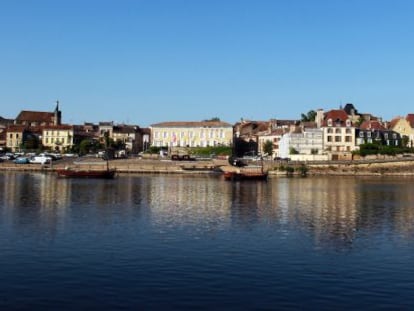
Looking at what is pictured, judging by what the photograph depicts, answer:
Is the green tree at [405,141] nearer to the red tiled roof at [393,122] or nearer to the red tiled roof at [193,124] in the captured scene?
the red tiled roof at [393,122]

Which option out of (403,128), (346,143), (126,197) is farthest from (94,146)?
(126,197)

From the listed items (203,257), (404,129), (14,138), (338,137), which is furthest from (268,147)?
(203,257)

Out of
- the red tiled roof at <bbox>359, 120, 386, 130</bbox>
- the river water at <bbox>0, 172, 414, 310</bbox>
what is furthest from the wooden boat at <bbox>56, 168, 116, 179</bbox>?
the red tiled roof at <bbox>359, 120, 386, 130</bbox>

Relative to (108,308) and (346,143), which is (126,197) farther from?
(346,143)

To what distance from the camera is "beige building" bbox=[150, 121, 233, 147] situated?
426ft

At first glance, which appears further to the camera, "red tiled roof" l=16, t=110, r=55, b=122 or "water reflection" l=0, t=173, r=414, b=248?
"red tiled roof" l=16, t=110, r=55, b=122

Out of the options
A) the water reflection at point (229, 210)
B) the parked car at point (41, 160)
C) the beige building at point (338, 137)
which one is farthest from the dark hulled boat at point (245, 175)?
the parked car at point (41, 160)

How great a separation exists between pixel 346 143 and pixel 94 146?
172 feet

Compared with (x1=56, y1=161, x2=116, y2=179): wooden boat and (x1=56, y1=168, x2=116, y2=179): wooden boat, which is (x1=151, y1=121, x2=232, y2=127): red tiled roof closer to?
(x1=56, y1=161, x2=116, y2=179): wooden boat

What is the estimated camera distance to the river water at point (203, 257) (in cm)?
1692

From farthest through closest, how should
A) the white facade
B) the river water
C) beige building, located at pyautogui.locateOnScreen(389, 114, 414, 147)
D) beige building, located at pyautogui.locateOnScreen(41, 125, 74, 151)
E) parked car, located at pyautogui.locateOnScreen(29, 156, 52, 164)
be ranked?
beige building, located at pyautogui.locateOnScreen(41, 125, 74, 151) → beige building, located at pyautogui.locateOnScreen(389, 114, 414, 147) → the white facade → parked car, located at pyautogui.locateOnScreen(29, 156, 52, 164) → the river water

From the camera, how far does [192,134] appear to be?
130m

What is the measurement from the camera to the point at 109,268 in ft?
66.6

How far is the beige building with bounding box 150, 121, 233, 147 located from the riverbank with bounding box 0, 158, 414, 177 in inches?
1173
